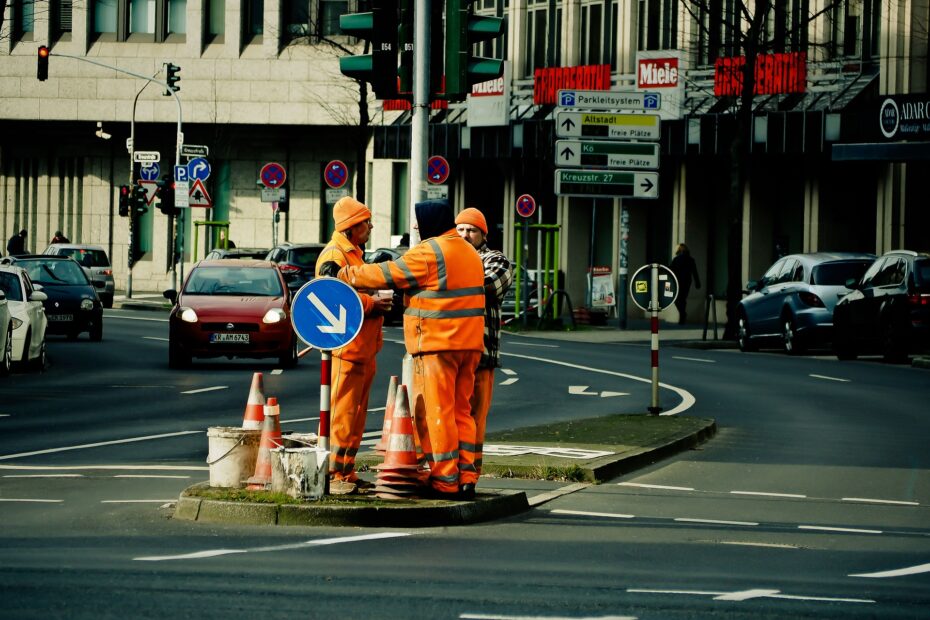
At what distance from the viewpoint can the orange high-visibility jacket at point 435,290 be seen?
11.2 meters

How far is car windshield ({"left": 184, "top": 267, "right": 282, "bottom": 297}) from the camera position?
1056 inches

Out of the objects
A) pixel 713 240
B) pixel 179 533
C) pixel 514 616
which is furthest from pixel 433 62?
pixel 713 240

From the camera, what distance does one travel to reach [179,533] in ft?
33.7

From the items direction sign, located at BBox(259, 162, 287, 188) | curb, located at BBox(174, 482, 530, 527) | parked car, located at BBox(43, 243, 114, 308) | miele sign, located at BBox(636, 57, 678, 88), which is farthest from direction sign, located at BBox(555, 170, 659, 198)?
parked car, located at BBox(43, 243, 114, 308)

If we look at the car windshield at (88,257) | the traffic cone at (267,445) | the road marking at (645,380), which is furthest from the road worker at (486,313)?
the car windshield at (88,257)

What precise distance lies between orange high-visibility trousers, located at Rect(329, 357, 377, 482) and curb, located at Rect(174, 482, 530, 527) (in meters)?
0.67

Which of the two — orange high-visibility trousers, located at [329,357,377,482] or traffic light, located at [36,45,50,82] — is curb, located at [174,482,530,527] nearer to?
orange high-visibility trousers, located at [329,357,377,482]

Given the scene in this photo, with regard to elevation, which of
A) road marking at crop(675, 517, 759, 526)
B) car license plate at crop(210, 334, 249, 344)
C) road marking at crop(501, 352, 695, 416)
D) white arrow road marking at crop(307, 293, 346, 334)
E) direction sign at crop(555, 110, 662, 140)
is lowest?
road marking at crop(501, 352, 695, 416)

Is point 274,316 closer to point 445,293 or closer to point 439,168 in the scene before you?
point 439,168

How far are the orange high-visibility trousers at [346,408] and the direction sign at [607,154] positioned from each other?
20.3m

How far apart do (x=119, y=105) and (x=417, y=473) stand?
55794mm

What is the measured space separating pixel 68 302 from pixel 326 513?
929 inches

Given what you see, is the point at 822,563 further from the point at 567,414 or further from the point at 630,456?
the point at 567,414

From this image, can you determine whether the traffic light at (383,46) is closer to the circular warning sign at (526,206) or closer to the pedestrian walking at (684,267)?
the circular warning sign at (526,206)
